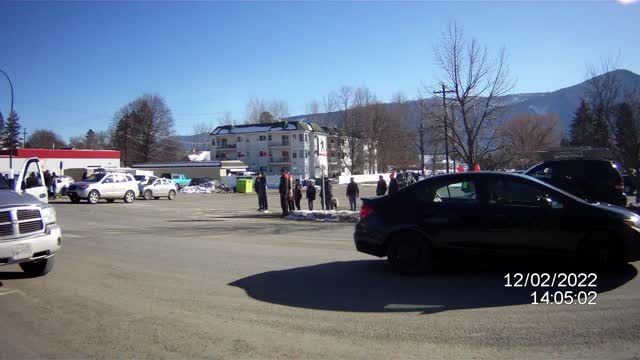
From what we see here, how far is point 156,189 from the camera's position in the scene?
34594 millimetres

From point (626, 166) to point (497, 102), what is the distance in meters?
5.19

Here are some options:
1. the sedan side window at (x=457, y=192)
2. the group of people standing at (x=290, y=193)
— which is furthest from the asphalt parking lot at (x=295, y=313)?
the group of people standing at (x=290, y=193)

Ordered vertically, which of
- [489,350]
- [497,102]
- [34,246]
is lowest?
[489,350]

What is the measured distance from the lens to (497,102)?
17203 mm

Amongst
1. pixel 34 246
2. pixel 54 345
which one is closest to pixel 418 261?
pixel 54 345

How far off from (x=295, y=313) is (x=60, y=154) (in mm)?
64592

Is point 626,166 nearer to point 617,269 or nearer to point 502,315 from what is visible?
point 617,269

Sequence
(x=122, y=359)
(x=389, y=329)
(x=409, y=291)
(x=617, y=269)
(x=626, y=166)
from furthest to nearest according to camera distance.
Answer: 1. (x=626, y=166)
2. (x=617, y=269)
3. (x=409, y=291)
4. (x=389, y=329)
5. (x=122, y=359)

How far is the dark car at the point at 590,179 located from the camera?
37.5ft

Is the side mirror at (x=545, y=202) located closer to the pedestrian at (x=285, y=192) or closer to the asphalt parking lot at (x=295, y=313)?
the asphalt parking lot at (x=295, y=313)

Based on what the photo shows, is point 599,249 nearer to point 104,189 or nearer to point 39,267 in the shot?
point 39,267

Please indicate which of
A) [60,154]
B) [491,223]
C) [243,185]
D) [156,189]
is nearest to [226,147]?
[60,154]

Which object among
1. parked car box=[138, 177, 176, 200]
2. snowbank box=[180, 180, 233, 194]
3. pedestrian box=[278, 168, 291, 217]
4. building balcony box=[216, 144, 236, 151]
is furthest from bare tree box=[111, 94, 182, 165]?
pedestrian box=[278, 168, 291, 217]

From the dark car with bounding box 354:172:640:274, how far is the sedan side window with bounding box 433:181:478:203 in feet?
0.05
